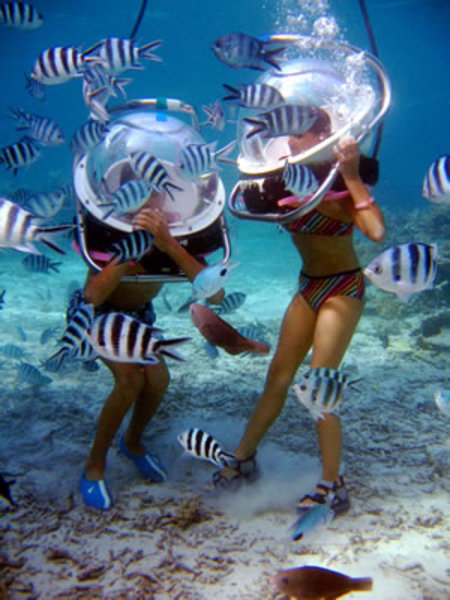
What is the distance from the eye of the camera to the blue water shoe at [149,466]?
129 inches

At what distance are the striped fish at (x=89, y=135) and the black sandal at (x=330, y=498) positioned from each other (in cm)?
348

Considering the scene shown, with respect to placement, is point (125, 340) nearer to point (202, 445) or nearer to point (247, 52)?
point (202, 445)

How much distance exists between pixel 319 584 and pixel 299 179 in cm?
220

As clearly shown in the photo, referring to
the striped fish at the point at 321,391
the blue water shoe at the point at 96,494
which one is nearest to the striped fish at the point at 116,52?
the striped fish at the point at 321,391

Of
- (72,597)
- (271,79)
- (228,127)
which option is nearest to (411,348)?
(271,79)

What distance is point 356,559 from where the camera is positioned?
2520mm

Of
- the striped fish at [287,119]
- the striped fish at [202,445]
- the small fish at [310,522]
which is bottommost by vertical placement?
the small fish at [310,522]

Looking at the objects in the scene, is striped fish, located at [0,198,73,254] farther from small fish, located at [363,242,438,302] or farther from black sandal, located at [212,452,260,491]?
black sandal, located at [212,452,260,491]

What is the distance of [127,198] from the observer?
2.52 meters

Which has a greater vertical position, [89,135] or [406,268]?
[89,135]

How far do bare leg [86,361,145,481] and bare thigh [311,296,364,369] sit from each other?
1412 mm

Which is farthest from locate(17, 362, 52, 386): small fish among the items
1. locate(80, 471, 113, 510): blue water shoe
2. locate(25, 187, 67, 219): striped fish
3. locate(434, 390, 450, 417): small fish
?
locate(434, 390, 450, 417): small fish

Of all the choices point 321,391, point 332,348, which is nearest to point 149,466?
point 321,391

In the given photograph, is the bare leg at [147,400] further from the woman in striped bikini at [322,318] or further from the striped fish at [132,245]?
the striped fish at [132,245]
